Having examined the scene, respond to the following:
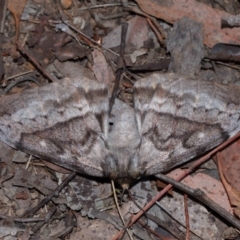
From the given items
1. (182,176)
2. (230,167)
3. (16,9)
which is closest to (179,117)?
(182,176)

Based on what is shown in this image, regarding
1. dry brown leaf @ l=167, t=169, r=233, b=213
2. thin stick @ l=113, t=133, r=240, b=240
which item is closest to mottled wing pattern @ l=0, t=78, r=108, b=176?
thin stick @ l=113, t=133, r=240, b=240

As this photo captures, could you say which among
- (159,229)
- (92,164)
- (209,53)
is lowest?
(159,229)

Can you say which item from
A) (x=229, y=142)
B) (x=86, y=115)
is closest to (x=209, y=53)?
(x=229, y=142)

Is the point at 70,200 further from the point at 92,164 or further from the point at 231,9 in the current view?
the point at 231,9

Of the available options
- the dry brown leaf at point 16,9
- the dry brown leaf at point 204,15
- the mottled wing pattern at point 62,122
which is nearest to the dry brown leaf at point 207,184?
the mottled wing pattern at point 62,122

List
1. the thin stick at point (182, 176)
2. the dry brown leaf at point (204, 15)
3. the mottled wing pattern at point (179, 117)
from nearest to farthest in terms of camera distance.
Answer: the mottled wing pattern at point (179, 117)
the thin stick at point (182, 176)
the dry brown leaf at point (204, 15)

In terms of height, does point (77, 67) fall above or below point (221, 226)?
above

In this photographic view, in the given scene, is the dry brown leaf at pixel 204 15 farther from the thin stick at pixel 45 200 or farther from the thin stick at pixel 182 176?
the thin stick at pixel 45 200
